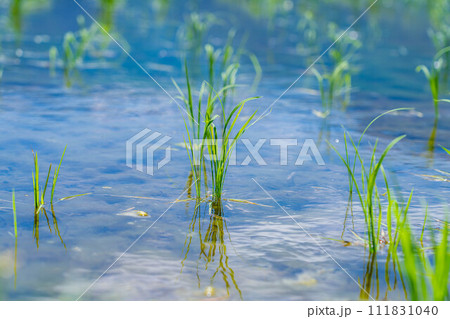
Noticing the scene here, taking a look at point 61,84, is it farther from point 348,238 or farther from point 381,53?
point 381,53

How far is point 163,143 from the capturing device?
3350mm

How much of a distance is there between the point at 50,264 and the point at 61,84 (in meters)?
3.23

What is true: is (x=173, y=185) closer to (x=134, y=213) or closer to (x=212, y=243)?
(x=134, y=213)

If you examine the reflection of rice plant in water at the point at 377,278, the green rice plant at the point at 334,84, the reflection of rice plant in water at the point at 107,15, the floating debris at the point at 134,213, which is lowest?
the reflection of rice plant in water at the point at 377,278

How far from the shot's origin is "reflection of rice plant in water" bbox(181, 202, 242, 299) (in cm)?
184

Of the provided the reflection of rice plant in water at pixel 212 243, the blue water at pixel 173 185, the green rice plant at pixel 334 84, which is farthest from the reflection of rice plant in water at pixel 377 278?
the green rice plant at pixel 334 84

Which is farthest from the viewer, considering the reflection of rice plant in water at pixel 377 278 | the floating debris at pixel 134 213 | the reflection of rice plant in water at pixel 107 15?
the reflection of rice plant in water at pixel 107 15

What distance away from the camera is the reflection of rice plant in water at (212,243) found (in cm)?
184

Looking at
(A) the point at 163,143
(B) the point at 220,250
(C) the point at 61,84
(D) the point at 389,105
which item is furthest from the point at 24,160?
(D) the point at 389,105

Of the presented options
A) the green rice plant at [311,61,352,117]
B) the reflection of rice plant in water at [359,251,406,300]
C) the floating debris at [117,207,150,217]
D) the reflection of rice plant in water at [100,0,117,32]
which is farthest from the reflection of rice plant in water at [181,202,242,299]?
the reflection of rice plant in water at [100,0,117,32]

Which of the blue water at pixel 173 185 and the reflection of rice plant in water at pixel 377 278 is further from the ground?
the blue water at pixel 173 185

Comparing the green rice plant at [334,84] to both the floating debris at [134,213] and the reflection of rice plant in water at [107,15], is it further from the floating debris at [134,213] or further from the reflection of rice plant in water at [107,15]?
the reflection of rice plant in water at [107,15]

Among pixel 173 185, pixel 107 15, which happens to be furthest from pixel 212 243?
pixel 107 15

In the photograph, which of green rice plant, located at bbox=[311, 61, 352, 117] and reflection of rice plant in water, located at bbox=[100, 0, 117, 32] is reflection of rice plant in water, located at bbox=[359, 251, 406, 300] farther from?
reflection of rice plant in water, located at bbox=[100, 0, 117, 32]
